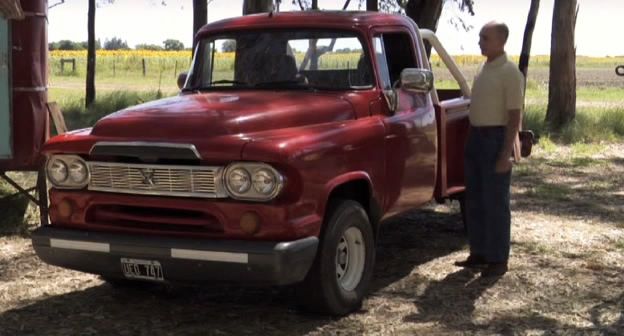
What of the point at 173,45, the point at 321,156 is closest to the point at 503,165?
the point at 321,156

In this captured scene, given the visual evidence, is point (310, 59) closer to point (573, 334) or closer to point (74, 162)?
point (74, 162)

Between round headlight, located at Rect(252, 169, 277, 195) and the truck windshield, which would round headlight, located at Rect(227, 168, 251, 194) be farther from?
the truck windshield

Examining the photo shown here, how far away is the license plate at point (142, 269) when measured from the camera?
5.09 meters

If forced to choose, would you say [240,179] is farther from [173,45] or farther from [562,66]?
[173,45]

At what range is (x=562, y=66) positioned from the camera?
18.3 metres

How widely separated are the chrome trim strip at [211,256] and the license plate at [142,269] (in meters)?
0.17

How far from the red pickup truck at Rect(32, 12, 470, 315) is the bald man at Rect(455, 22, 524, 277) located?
1.50ft

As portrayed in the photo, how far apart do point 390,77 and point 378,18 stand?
1.63ft

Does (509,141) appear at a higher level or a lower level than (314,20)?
lower

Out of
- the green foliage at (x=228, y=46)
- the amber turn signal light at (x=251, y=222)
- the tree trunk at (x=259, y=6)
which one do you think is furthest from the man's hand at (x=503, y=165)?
the tree trunk at (x=259, y=6)

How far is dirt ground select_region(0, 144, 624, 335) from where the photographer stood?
217 inches

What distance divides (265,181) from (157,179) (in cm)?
68

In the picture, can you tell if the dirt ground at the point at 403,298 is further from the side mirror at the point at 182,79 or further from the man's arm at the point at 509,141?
the side mirror at the point at 182,79

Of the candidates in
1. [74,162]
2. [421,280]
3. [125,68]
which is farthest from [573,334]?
[125,68]
